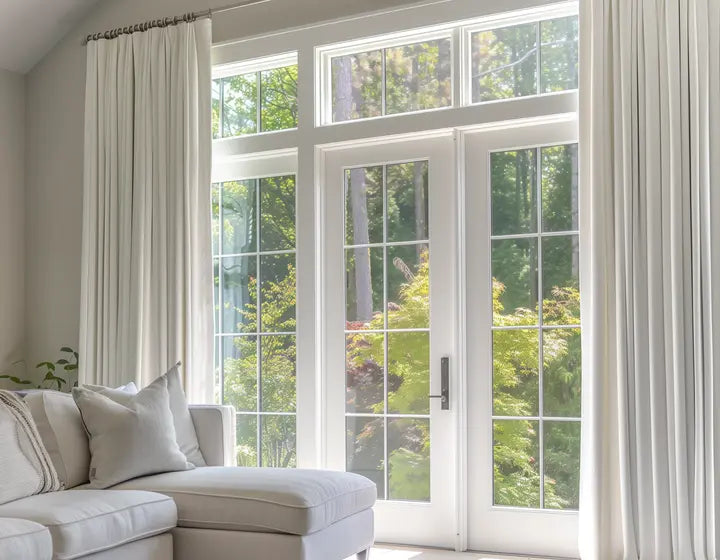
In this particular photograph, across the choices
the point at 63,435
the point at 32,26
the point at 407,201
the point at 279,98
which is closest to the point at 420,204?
the point at 407,201

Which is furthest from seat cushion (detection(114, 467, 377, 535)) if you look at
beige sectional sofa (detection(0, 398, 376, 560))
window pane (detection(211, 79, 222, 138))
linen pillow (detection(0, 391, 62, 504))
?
window pane (detection(211, 79, 222, 138))

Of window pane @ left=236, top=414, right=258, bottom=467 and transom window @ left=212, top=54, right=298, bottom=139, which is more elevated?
transom window @ left=212, top=54, right=298, bottom=139

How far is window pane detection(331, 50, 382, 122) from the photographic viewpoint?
16.1ft

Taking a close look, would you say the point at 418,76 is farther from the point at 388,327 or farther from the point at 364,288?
the point at 388,327

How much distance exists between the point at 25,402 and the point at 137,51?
2.50 m

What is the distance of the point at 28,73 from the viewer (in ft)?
19.4

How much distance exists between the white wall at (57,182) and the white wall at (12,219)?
5 centimetres

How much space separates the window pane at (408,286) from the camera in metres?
4.70

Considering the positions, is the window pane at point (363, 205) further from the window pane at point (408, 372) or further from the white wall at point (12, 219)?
the white wall at point (12, 219)

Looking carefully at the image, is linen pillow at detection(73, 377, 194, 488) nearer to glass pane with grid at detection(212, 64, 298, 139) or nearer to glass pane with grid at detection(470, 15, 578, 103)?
glass pane with grid at detection(212, 64, 298, 139)

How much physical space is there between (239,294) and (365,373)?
0.94 metres

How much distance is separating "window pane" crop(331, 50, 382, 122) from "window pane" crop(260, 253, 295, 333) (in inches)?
34.5

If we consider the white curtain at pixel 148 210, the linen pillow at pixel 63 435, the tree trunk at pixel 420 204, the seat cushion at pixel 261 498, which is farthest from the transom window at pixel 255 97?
the seat cushion at pixel 261 498

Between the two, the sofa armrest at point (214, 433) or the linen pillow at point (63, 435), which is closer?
the linen pillow at point (63, 435)
